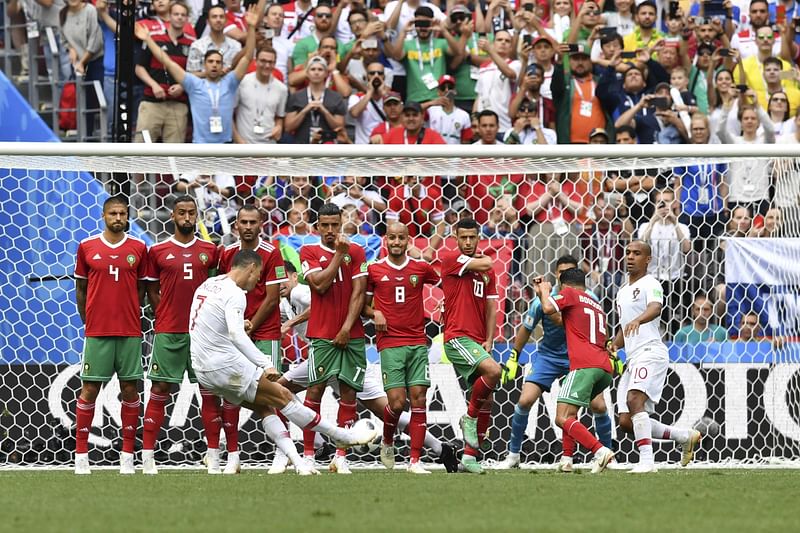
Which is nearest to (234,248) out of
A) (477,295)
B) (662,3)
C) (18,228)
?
(477,295)

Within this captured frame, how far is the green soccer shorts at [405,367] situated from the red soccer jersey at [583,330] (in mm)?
1203

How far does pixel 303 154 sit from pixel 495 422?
318 centimetres

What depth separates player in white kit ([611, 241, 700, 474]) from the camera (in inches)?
424

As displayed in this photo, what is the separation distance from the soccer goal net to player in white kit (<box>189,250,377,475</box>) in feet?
7.47

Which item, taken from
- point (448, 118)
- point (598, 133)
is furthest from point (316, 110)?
point (598, 133)

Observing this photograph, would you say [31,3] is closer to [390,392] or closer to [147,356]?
[147,356]

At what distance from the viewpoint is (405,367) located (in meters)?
10.7

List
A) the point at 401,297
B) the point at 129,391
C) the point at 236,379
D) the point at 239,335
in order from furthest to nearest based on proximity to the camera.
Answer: the point at 401,297
the point at 129,391
the point at 236,379
the point at 239,335

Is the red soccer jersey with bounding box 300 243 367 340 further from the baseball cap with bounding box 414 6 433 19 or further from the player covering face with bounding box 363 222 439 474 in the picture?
the baseball cap with bounding box 414 6 433 19

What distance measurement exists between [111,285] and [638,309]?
175 inches

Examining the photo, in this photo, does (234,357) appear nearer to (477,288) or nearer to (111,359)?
(111,359)

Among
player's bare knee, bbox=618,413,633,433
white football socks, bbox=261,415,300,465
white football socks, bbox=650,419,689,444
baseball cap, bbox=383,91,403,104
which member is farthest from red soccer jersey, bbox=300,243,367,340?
baseball cap, bbox=383,91,403,104

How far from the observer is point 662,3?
17.6m

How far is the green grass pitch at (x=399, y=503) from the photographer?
6.64m
